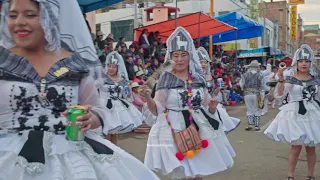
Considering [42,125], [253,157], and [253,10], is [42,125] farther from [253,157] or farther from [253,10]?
[253,10]

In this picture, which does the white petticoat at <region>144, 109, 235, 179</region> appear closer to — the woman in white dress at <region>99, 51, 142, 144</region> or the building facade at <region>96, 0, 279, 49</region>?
the woman in white dress at <region>99, 51, 142, 144</region>

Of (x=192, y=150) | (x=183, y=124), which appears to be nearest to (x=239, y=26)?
(x=183, y=124)

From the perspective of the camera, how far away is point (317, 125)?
6.32 metres

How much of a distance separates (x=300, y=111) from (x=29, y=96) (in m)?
4.84

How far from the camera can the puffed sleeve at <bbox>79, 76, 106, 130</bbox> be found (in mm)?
2641

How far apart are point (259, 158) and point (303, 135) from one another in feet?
7.18

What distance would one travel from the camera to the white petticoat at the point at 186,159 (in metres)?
4.82

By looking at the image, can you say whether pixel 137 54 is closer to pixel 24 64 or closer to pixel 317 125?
pixel 317 125

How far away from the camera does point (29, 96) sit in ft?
7.82

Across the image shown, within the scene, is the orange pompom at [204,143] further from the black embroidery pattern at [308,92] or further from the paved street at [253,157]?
the black embroidery pattern at [308,92]

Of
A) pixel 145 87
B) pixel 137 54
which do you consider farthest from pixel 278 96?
pixel 137 54

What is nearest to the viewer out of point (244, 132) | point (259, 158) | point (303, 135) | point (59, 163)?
point (59, 163)

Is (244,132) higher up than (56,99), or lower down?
lower down

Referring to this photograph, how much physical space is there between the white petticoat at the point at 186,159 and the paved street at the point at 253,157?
66.3 inches
